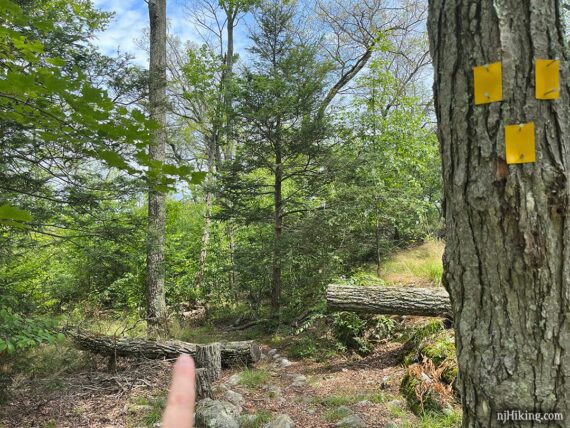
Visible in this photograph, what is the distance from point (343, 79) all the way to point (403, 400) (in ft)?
34.9

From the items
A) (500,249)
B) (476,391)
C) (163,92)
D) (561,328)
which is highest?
(163,92)

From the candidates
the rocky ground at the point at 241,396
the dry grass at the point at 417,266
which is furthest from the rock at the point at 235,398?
the dry grass at the point at 417,266

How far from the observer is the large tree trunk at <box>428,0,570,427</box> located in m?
1.35

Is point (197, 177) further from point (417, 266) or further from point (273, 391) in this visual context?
point (417, 266)

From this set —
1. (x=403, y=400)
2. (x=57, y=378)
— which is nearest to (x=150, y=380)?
(x=57, y=378)

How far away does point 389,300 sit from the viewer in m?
5.36

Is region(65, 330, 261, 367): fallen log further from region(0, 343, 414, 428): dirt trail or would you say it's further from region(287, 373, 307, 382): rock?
region(287, 373, 307, 382): rock

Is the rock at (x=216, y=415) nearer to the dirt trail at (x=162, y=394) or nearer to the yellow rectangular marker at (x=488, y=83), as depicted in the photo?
the dirt trail at (x=162, y=394)

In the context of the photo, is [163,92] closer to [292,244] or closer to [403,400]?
[292,244]

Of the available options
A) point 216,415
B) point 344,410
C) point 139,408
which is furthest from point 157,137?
point 344,410

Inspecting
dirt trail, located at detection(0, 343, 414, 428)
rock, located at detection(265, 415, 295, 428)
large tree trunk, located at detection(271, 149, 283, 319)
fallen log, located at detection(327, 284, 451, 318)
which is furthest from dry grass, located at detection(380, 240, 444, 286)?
rock, located at detection(265, 415, 295, 428)

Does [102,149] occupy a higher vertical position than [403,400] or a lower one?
higher

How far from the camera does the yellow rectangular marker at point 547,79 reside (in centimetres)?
136

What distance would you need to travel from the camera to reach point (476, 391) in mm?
1451
